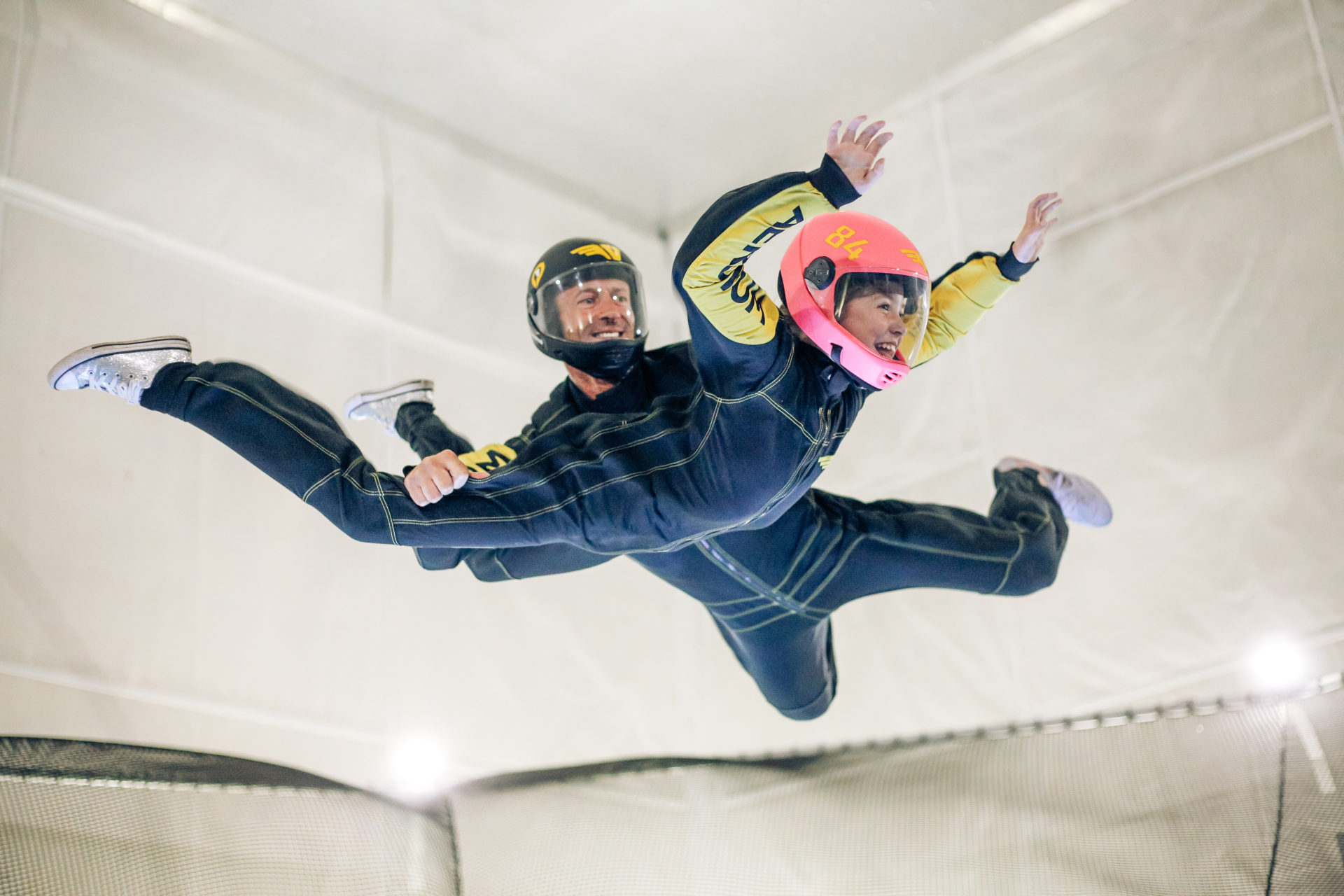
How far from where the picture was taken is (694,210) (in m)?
5.93

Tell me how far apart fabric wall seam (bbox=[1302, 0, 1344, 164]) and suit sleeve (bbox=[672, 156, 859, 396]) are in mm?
2491

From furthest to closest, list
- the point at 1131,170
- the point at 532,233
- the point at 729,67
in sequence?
the point at 532,233, the point at 729,67, the point at 1131,170

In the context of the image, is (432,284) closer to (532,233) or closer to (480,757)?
(532,233)

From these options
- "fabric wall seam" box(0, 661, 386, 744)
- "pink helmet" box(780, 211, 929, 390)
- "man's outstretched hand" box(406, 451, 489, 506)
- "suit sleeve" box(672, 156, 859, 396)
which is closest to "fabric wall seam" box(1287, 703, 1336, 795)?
"pink helmet" box(780, 211, 929, 390)

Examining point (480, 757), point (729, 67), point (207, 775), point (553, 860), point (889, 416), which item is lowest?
point (553, 860)

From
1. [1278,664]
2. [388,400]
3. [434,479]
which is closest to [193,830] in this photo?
[434,479]

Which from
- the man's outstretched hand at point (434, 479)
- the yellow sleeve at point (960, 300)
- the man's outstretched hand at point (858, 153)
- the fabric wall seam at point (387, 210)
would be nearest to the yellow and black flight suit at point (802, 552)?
the yellow sleeve at point (960, 300)

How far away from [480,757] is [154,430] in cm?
169

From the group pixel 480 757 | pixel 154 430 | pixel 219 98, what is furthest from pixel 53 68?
pixel 480 757

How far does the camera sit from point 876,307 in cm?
259

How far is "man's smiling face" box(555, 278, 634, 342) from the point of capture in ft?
10.1

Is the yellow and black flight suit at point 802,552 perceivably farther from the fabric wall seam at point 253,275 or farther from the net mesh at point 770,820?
the fabric wall seam at point 253,275

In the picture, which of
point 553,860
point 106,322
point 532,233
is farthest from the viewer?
point 532,233

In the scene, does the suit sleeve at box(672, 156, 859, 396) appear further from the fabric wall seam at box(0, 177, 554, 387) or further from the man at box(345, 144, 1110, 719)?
the fabric wall seam at box(0, 177, 554, 387)
